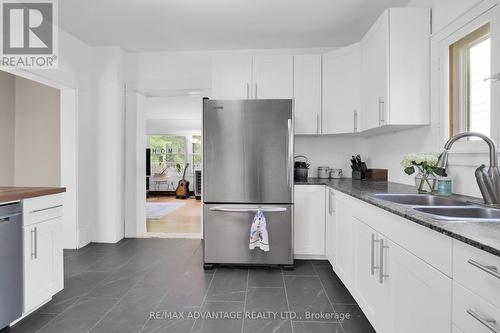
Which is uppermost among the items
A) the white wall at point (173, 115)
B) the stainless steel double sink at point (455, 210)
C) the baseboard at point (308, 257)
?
the white wall at point (173, 115)

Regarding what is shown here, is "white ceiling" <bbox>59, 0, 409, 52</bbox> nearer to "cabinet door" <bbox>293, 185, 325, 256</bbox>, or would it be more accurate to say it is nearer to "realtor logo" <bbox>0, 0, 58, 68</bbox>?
"realtor logo" <bbox>0, 0, 58, 68</bbox>

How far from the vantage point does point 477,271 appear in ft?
2.53

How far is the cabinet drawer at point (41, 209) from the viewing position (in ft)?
5.75

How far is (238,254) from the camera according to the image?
8.80ft

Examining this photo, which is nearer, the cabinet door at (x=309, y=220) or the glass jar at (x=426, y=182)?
the glass jar at (x=426, y=182)

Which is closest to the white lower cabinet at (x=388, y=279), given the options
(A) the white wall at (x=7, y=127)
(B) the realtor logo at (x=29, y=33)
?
(B) the realtor logo at (x=29, y=33)

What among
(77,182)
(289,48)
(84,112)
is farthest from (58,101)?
(289,48)

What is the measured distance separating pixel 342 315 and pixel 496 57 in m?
1.84

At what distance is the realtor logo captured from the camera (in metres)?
2.45

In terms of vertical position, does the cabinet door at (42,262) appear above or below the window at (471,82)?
below

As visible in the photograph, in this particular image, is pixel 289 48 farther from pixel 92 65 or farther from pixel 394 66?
pixel 92 65

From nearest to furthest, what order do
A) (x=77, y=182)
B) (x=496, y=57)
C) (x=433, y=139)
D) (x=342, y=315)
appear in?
(x=496, y=57), (x=342, y=315), (x=433, y=139), (x=77, y=182)

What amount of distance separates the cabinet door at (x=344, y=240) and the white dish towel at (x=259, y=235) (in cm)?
65

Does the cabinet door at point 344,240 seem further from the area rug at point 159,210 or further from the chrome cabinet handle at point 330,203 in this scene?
the area rug at point 159,210
